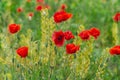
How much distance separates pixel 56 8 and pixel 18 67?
254 cm

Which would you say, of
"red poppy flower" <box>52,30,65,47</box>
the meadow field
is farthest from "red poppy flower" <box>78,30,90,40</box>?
"red poppy flower" <box>52,30,65,47</box>

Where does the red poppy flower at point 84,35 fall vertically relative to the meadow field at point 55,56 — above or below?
above

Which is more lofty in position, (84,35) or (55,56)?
(84,35)

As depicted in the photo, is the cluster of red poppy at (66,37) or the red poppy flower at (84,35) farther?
the red poppy flower at (84,35)

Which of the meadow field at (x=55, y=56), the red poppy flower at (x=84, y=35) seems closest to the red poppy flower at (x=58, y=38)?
the meadow field at (x=55, y=56)

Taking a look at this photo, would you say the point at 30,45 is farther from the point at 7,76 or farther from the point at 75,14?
the point at 75,14

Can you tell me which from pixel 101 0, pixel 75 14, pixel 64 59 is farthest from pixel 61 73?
pixel 101 0

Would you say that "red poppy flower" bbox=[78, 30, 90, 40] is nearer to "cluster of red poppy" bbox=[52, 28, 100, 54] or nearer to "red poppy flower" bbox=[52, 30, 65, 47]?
"cluster of red poppy" bbox=[52, 28, 100, 54]

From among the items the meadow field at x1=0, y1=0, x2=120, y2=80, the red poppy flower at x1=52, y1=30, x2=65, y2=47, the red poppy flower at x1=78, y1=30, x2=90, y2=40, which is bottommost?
the meadow field at x1=0, y1=0, x2=120, y2=80

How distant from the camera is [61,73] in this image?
3016 millimetres

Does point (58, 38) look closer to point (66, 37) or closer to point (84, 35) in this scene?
point (66, 37)

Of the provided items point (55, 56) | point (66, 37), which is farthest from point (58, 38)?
point (55, 56)

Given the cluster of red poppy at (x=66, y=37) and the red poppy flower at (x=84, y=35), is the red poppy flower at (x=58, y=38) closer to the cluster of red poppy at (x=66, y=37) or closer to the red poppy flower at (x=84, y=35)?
the cluster of red poppy at (x=66, y=37)

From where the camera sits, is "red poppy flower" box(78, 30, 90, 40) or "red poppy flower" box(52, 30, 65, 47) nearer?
"red poppy flower" box(52, 30, 65, 47)
